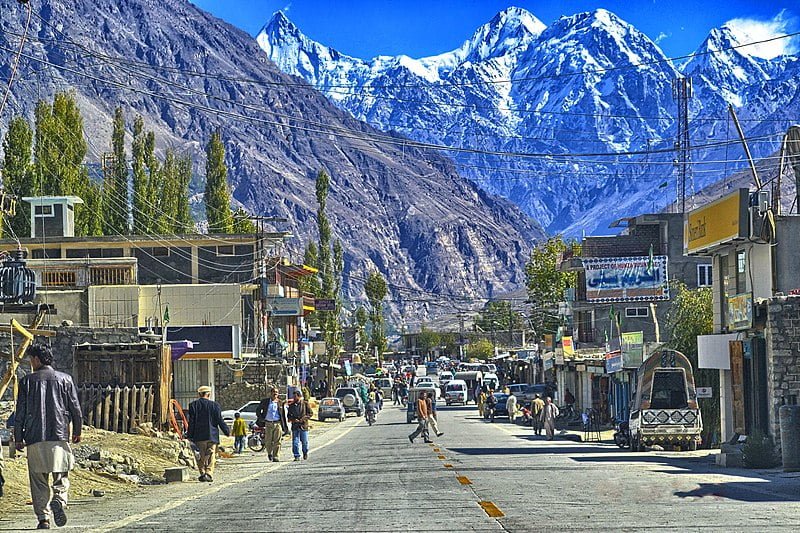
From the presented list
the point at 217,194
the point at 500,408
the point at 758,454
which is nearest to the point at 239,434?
the point at 758,454

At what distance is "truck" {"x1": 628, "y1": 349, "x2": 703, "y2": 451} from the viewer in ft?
114

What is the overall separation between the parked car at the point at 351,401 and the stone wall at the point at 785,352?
50.2 m

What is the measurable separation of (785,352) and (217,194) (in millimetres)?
65788

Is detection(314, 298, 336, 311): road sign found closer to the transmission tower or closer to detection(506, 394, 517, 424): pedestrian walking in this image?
detection(506, 394, 517, 424): pedestrian walking

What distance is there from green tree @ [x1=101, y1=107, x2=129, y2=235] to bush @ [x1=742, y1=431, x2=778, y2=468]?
2418 inches

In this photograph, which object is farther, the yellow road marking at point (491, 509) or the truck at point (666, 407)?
the truck at point (666, 407)

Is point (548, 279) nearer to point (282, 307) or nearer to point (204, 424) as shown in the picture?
point (282, 307)

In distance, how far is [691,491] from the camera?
18.9 meters

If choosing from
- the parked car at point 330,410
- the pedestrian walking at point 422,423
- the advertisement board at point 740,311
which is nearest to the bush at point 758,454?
the advertisement board at point 740,311

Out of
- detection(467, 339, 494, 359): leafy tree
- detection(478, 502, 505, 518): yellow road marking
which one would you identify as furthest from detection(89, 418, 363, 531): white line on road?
detection(467, 339, 494, 359): leafy tree

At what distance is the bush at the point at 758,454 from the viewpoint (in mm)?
27078

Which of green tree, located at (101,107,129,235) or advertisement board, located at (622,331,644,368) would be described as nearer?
advertisement board, located at (622,331,644,368)

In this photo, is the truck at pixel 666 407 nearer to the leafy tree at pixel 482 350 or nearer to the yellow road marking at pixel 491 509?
the yellow road marking at pixel 491 509

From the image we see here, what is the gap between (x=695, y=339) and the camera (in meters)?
45.9
